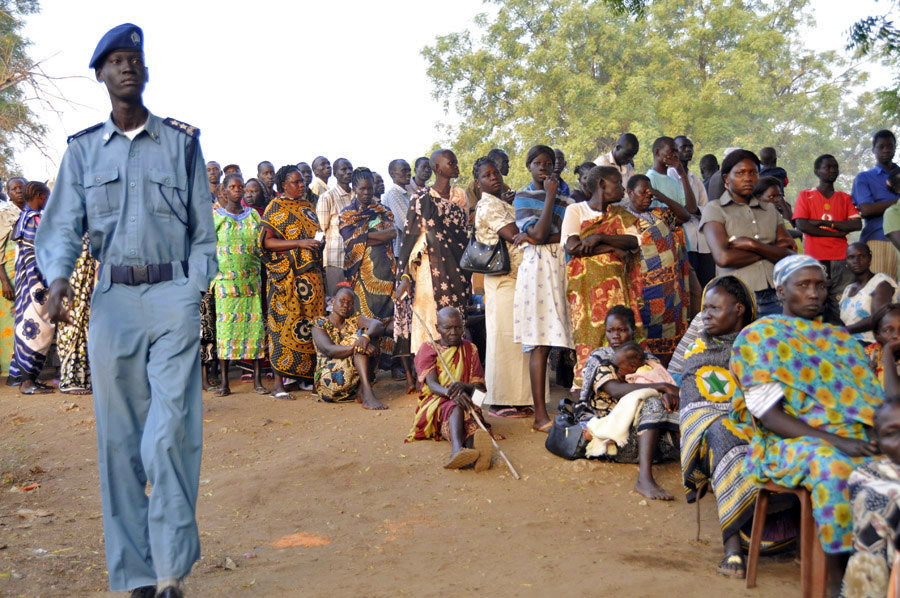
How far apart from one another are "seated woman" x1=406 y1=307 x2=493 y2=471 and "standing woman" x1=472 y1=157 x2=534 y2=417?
668mm

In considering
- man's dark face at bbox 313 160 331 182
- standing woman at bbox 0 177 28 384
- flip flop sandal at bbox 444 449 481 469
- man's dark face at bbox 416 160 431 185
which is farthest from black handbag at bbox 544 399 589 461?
standing woman at bbox 0 177 28 384

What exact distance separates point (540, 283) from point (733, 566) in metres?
3.37

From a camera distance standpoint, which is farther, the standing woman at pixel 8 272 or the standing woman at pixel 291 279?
the standing woman at pixel 8 272

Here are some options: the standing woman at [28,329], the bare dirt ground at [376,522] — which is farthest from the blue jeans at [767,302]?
the standing woman at [28,329]

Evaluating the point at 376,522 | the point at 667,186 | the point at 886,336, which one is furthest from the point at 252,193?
the point at 886,336

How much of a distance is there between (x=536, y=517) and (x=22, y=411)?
230 inches

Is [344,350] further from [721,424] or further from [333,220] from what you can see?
[721,424]

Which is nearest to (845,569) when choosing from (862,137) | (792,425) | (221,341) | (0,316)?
Answer: (792,425)

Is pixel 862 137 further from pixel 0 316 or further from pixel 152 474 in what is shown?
pixel 152 474

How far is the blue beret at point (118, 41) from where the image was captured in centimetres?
346

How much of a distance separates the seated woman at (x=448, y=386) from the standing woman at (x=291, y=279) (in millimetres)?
2559

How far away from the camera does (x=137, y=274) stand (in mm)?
3535

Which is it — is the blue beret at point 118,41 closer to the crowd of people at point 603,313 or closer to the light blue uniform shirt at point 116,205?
the light blue uniform shirt at point 116,205

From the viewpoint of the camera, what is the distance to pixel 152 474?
3.39 meters
